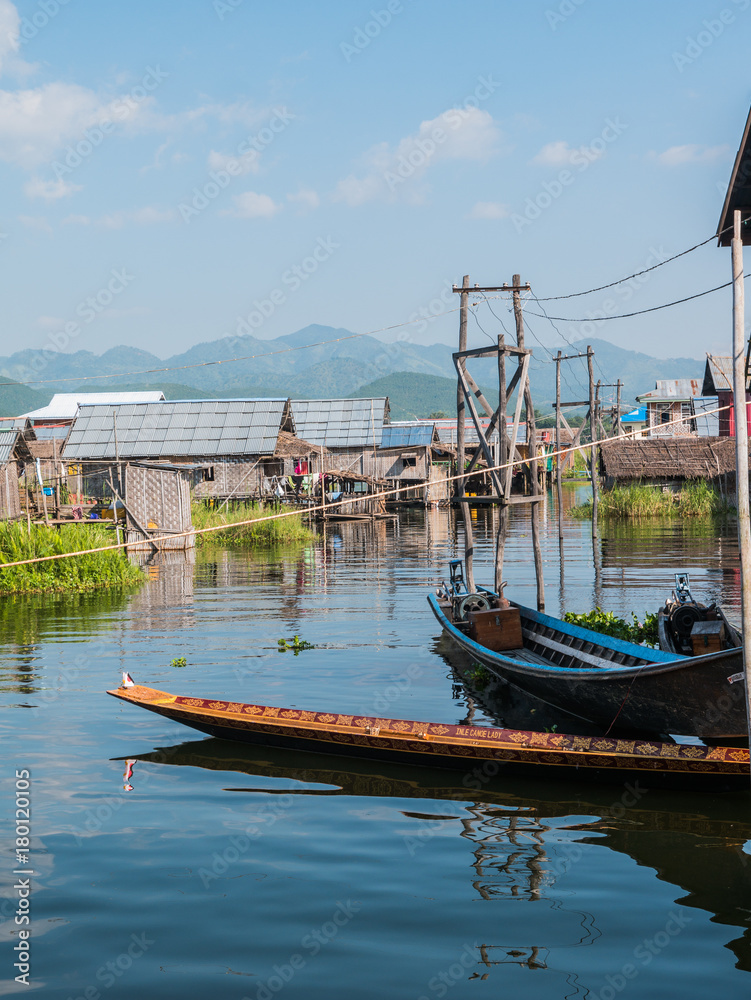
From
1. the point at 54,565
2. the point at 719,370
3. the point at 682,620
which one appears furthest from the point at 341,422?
the point at 682,620

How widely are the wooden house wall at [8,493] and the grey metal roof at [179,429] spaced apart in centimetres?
1147

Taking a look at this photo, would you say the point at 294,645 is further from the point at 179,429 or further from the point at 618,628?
the point at 179,429

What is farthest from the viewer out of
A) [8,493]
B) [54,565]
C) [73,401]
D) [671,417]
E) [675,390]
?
[73,401]

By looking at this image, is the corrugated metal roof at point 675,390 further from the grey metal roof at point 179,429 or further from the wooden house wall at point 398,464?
the grey metal roof at point 179,429

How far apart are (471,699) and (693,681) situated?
3543 mm

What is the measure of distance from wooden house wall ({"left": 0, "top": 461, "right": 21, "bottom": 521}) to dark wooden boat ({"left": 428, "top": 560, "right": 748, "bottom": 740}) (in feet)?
52.2

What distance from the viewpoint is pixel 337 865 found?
5289 millimetres

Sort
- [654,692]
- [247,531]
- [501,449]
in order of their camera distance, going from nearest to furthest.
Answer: [654,692]
[501,449]
[247,531]

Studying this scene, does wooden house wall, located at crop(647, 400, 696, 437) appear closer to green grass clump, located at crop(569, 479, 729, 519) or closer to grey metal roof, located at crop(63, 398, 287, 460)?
green grass clump, located at crop(569, 479, 729, 519)

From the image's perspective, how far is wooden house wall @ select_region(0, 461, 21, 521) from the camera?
859 inches

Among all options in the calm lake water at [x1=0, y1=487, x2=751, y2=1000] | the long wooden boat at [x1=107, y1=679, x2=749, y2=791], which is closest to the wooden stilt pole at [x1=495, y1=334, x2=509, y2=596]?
the calm lake water at [x1=0, y1=487, x2=751, y2=1000]

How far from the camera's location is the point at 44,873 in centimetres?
527

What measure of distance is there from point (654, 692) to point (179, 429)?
31154 millimetres

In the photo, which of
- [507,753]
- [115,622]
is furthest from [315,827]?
[115,622]
